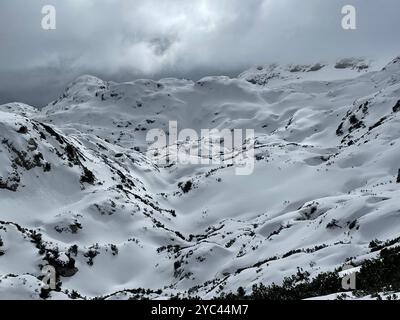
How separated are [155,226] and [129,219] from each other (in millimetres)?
3504

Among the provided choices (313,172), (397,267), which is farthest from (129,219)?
(397,267)

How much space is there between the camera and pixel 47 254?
43.4m

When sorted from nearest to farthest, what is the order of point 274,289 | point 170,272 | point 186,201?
1. point 274,289
2. point 170,272
3. point 186,201

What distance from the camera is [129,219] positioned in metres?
60.7

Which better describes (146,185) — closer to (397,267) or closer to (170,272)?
(170,272)

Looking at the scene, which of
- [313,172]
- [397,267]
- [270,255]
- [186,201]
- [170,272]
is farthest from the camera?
[186,201]
